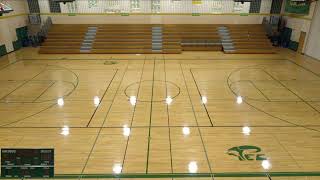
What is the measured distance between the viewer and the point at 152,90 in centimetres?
905

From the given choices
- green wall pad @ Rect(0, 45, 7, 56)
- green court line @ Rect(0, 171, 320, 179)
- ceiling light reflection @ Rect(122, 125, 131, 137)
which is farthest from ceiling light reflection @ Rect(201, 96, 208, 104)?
green wall pad @ Rect(0, 45, 7, 56)

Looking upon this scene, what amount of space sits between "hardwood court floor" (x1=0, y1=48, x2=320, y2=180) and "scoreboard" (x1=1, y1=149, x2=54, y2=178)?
1795 mm

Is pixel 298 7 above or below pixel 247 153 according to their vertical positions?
above

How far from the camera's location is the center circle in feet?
27.7

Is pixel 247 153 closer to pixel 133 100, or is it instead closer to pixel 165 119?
pixel 165 119

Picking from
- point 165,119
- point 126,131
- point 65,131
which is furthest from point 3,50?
point 165,119

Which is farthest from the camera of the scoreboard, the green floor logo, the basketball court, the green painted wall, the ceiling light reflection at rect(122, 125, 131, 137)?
Answer: the green painted wall

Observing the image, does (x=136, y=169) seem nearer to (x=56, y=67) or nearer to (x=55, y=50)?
(x=56, y=67)

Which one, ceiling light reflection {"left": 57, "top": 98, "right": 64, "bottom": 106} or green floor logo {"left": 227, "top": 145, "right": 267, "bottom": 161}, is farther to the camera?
ceiling light reflection {"left": 57, "top": 98, "right": 64, "bottom": 106}

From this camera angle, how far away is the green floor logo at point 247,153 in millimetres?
5277

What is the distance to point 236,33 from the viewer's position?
15.9 m

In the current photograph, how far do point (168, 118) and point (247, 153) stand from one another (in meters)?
2.35

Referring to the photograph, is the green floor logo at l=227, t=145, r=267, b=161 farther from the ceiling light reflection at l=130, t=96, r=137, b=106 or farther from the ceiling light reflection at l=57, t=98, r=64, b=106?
the ceiling light reflection at l=57, t=98, r=64, b=106

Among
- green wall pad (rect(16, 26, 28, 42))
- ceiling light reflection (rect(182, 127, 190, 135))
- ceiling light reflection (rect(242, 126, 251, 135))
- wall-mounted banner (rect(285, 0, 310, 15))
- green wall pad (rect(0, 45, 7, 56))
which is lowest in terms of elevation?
ceiling light reflection (rect(182, 127, 190, 135))
